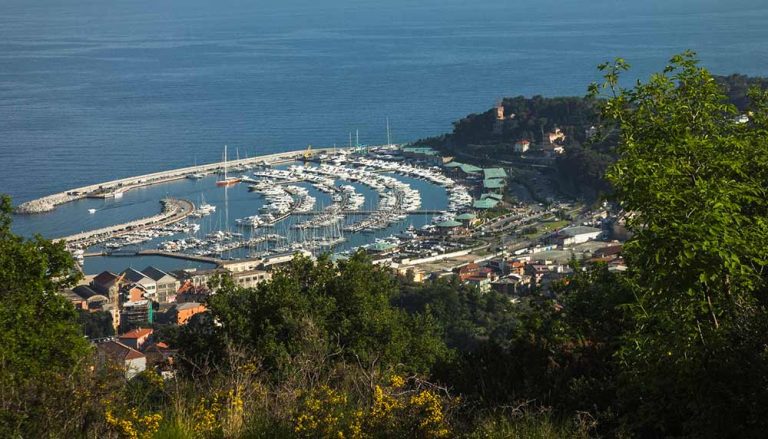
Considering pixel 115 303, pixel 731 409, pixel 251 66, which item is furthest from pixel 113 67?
pixel 731 409

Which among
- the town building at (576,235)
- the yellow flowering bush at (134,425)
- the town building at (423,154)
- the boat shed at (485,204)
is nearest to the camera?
the yellow flowering bush at (134,425)

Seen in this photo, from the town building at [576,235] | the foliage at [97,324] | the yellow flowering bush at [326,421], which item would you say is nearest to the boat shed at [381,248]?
the town building at [576,235]

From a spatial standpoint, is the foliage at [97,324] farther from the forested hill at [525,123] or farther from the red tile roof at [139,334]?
the forested hill at [525,123]

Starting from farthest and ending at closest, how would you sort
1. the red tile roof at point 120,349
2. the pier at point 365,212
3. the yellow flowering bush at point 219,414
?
the pier at point 365,212, the red tile roof at point 120,349, the yellow flowering bush at point 219,414

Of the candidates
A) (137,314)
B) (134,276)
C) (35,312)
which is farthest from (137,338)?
(35,312)

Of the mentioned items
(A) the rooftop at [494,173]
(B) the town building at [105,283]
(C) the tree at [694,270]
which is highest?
(C) the tree at [694,270]

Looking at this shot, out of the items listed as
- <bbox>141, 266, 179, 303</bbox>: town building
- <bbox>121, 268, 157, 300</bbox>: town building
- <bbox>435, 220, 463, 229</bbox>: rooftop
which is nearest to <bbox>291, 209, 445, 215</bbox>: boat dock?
<bbox>435, 220, 463, 229</bbox>: rooftop

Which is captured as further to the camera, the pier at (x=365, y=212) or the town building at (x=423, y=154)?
the town building at (x=423, y=154)

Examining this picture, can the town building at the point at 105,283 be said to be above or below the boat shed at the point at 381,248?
above
